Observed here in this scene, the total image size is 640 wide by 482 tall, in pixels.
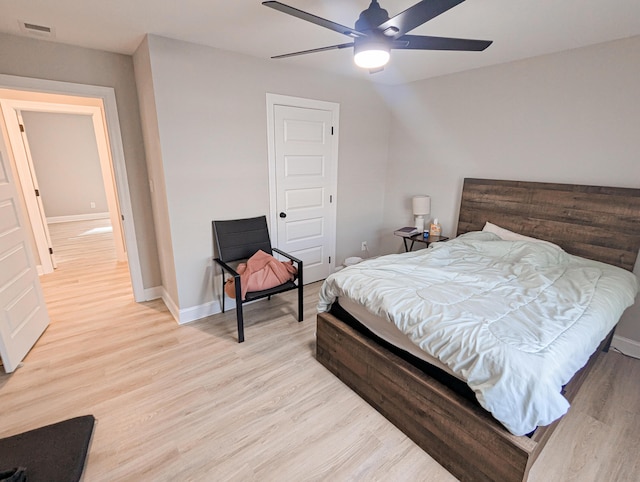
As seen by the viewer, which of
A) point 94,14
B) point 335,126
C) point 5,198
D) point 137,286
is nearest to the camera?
point 94,14

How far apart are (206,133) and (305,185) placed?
1.17 m

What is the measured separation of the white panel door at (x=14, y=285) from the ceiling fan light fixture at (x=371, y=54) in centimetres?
269

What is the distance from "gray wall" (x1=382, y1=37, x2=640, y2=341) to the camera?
93.9 inches

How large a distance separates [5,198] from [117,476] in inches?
85.2

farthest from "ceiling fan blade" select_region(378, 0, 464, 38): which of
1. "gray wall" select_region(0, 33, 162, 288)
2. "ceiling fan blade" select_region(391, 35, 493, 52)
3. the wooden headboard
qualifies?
"gray wall" select_region(0, 33, 162, 288)

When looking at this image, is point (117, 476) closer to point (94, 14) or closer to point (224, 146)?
point (224, 146)

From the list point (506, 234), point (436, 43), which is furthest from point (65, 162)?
point (506, 234)

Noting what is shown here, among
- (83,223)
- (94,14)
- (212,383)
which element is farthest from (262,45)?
(83,223)

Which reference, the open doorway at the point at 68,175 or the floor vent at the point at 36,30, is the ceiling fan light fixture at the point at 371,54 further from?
the open doorway at the point at 68,175

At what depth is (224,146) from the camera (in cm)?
284

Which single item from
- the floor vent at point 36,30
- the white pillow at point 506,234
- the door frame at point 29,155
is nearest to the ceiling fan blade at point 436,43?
the white pillow at point 506,234

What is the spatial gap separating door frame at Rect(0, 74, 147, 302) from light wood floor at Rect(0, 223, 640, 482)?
25.2 inches

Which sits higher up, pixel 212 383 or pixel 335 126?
pixel 335 126

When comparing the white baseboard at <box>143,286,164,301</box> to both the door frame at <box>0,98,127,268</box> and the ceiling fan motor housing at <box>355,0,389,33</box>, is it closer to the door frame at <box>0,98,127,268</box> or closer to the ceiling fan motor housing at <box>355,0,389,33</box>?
the door frame at <box>0,98,127,268</box>
